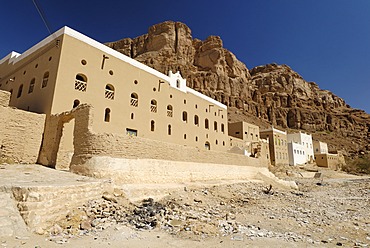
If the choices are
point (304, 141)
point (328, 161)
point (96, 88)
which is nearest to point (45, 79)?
point (96, 88)

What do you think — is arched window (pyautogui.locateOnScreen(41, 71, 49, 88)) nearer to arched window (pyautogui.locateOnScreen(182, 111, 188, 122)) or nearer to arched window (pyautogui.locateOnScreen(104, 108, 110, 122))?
arched window (pyautogui.locateOnScreen(104, 108, 110, 122))

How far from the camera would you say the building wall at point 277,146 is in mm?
46969

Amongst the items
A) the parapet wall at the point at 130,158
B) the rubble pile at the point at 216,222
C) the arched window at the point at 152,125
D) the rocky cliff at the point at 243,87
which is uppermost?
the rocky cliff at the point at 243,87

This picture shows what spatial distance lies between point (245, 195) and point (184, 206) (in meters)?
7.43

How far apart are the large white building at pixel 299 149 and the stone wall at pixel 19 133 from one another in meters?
49.8

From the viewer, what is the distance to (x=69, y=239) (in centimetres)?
548

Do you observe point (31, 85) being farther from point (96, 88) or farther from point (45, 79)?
point (96, 88)

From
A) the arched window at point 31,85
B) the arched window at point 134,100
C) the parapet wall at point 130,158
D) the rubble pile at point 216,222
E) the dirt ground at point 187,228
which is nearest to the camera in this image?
the dirt ground at point 187,228

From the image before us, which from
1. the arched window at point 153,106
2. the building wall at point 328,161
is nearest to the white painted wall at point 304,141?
the building wall at point 328,161

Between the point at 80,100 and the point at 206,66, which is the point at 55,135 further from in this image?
the point at 206,66

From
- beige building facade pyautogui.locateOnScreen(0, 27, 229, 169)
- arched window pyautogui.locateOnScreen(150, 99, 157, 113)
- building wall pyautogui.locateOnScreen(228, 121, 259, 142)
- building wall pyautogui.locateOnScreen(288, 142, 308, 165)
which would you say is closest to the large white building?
building wall pyautogui.locateOnScreen(288, 142, 308, 165)

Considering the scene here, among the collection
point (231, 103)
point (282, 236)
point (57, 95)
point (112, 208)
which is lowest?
point (282, 236)

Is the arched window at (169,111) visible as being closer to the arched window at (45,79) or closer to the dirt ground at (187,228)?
the arched window at (45,79)

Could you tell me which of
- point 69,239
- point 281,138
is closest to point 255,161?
point 69,239
